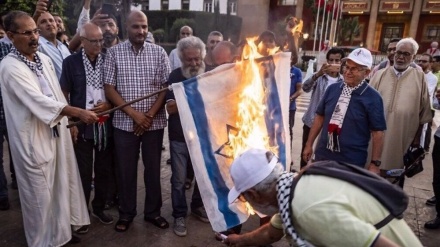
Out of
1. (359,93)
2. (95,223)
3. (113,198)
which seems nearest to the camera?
(359,93)

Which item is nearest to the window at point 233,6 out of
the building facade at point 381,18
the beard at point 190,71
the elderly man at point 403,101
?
the building facade at point 381,18

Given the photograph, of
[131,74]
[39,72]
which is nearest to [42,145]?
[39,72]

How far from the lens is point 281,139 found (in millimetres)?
3445

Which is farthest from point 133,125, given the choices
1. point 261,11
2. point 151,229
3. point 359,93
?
point 261,11

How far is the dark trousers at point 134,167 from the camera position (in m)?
3.63

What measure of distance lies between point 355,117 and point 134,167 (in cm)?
230

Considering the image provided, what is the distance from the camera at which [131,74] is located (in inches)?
139

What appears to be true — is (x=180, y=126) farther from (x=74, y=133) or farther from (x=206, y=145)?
(x=74, y=133)

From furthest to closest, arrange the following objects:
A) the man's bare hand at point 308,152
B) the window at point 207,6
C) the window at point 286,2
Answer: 1. the window at point 207,6
2. the window at point 286,2
3. the man's bare hand at point 308,152

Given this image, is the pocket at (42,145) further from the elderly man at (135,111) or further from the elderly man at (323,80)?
the elderly man at (323,80)

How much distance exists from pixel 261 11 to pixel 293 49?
31.6m

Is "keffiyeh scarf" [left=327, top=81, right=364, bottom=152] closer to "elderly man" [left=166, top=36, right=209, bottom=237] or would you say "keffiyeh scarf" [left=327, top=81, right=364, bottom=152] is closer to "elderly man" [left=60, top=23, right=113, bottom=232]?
"elderly man" [left=166, top=36, right=209, bottom=237]

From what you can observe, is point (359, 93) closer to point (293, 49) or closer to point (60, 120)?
point (293, 49)

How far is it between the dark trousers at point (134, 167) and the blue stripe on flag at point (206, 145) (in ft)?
2.26
